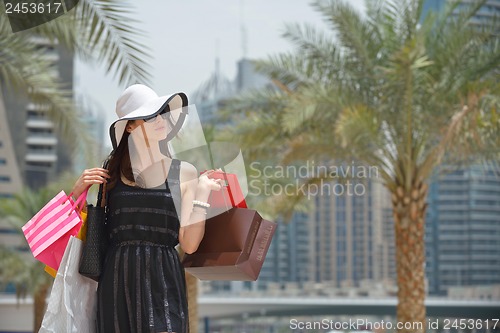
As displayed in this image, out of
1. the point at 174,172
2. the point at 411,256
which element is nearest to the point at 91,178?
the point at 174,172

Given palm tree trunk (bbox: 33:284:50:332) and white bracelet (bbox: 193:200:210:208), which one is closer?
white bracelet (bbox: 193:200:210:208)

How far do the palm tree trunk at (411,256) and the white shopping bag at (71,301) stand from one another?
9.12 m

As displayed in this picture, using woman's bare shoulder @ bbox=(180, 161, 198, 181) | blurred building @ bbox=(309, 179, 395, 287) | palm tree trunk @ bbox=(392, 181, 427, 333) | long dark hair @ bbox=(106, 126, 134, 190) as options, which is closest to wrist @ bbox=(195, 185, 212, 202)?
woman's bare shoulder @ bbox=(180, 161, 198, 181)

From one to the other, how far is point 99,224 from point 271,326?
204ft

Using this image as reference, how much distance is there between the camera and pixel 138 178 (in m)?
2.88

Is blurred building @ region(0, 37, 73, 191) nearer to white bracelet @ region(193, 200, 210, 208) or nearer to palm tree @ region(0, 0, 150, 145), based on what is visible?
palm tree @ region(0, 0, 150, 145)

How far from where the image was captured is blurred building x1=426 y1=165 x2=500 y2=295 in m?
72.2

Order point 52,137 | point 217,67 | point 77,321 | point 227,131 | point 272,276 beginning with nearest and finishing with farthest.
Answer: point 77,321, point 227,131, point 217,67, point 52,137, point 272,276

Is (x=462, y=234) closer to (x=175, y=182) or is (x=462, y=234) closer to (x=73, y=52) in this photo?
(x=73, y=52)

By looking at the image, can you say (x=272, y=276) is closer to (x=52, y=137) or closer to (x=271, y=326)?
(x=271, y=326)

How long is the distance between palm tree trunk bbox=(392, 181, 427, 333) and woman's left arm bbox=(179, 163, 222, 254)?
9107 millimetres

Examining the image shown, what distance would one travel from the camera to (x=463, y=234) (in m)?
79.5

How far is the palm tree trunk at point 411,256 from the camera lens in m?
11.5

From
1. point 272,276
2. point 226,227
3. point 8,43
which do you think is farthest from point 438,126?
point 272,276
